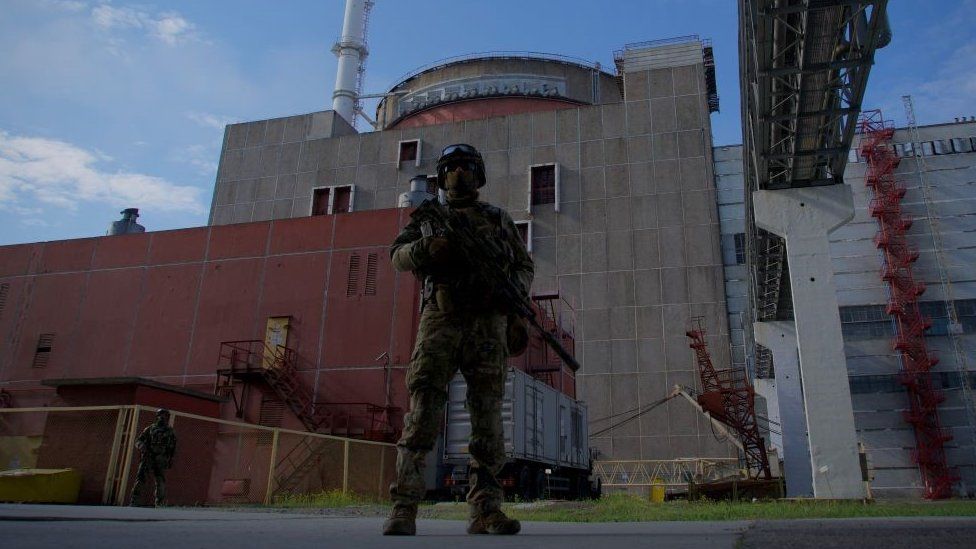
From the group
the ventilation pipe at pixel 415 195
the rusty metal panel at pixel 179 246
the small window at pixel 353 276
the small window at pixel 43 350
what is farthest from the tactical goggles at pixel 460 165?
the small window at pixel 43 350

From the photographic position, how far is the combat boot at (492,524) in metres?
3.63

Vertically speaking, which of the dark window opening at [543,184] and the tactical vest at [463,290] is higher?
the dark window opening at [543,184]

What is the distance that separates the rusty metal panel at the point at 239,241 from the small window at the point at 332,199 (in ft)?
44.6

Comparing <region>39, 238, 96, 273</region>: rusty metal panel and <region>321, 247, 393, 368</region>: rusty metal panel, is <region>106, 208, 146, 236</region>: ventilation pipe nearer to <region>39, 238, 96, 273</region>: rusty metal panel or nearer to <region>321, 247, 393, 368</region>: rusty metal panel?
<region>39, 238, 96, 273</region>: rusty metal panel

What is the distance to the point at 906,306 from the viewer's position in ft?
105

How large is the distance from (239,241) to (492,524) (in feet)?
71.1

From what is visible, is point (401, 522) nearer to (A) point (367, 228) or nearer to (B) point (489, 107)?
(A) point (367, 228)

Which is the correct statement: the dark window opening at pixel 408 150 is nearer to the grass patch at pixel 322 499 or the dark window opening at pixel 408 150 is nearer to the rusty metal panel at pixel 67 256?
the rusty metal panel at pixel 67 256

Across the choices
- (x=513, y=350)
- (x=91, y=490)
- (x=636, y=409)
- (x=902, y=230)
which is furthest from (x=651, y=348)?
(x=513, y=350)

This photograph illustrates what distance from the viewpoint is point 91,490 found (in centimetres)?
1043

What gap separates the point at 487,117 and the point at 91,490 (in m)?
31.1

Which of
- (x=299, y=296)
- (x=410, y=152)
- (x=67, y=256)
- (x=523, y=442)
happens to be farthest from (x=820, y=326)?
(x=410, y=152)

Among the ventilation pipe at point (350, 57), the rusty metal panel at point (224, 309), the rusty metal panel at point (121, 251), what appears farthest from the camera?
the ventilation pipe at point (350, 57)

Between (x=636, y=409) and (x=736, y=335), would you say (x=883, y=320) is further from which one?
(x=636, y=409)
